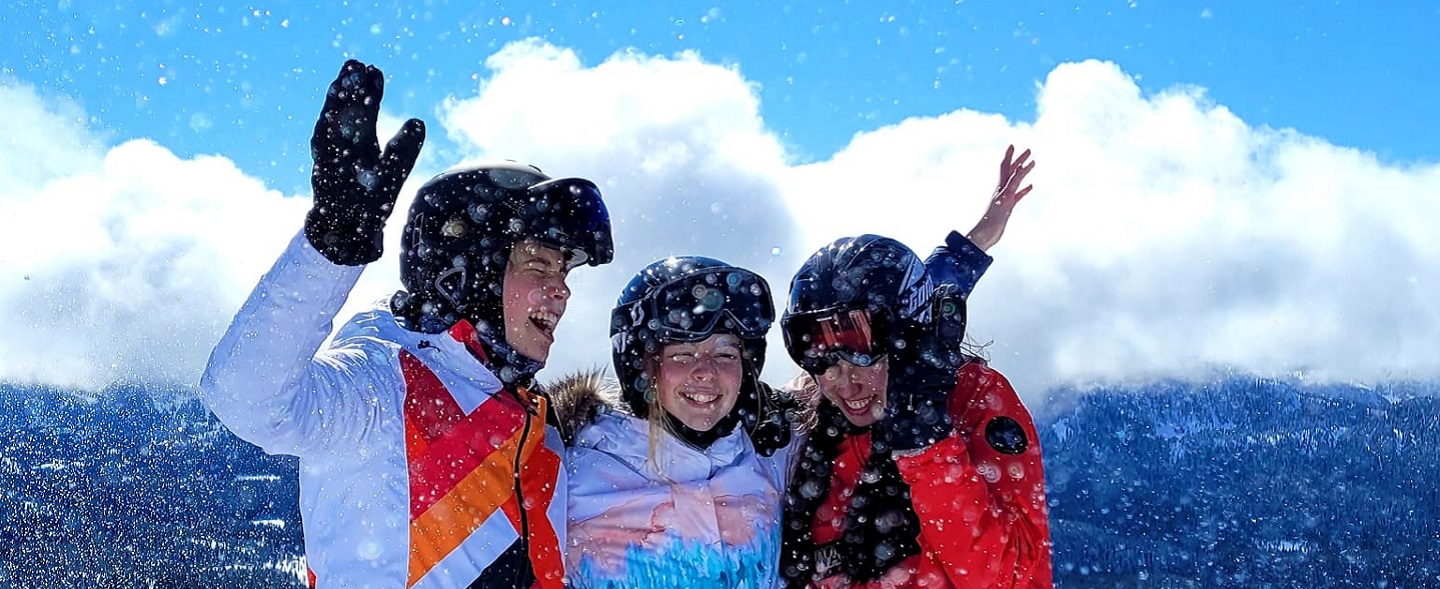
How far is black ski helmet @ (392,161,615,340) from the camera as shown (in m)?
4.11

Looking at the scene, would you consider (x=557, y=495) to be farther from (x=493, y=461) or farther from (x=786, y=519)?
(x=786, y=519)

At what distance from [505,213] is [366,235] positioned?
4.91ft

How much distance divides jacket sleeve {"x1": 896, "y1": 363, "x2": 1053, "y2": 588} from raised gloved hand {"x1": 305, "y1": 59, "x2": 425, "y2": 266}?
1.98 metres

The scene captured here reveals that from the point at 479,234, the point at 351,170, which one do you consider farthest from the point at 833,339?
the point at 351,170

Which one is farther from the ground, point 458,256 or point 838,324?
point 838,324

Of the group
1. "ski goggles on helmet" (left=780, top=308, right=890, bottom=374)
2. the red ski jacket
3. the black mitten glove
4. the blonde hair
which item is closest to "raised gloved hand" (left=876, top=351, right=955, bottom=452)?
the red ski jacket

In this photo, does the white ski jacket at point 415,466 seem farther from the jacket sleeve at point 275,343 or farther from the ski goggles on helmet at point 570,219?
the ski goggles on helmet at point 570,219

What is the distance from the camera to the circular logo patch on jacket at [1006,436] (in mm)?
3910

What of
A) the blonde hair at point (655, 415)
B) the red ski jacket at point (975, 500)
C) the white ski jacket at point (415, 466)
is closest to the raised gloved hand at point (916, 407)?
the red ski jacket at point (975, 500)

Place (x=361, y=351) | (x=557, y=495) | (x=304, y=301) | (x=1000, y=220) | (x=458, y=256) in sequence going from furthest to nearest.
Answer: (x=1000, y=220)
(x=458, y=256)
(x=557, y=495)
(x=361, y=351)
(x=304, y=301)

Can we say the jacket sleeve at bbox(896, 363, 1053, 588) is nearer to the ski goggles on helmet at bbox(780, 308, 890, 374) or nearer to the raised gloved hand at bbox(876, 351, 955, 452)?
the raised gloved hand at bbox(876, 351, 955, 452)

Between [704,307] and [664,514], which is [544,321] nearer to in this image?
[704,307]

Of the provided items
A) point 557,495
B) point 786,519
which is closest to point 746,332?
point 786,519

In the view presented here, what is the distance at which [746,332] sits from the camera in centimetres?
432
